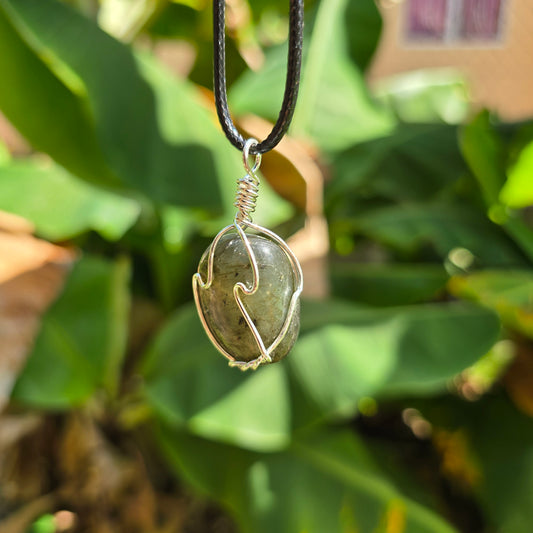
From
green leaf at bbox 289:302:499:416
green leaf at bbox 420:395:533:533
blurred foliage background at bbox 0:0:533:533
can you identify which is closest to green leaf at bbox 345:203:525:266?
blurred foliage background at bbox 0:0:533:533

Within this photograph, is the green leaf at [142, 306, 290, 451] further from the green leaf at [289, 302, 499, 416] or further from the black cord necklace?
the black cord necklace

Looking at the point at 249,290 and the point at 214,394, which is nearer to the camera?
the point at 249,290

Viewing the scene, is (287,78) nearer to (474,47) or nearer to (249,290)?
(249,290)

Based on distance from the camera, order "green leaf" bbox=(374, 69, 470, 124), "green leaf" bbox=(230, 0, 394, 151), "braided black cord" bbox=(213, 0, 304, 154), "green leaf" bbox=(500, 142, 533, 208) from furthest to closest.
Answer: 1. "green leaf" bbox=(374, 69, 470, 124)
2. "green leaf" bbox=(230, 0, 394, 151)
3. "green leaf" bbox=(500, 142, 533, 208)
4. "braided black cord" bbox=(213, 0, 304, 154)

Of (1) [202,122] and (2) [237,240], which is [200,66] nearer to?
(1) [202,122]

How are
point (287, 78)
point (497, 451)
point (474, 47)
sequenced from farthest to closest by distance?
point (474, 47), point (497, 451), point (287, 78)

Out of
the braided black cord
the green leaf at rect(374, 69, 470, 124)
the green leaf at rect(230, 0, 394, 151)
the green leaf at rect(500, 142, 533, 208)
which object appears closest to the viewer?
the braided black cord

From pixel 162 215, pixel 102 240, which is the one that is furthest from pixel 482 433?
pixel 102 240

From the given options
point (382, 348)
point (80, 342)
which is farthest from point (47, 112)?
point (382, 348)
